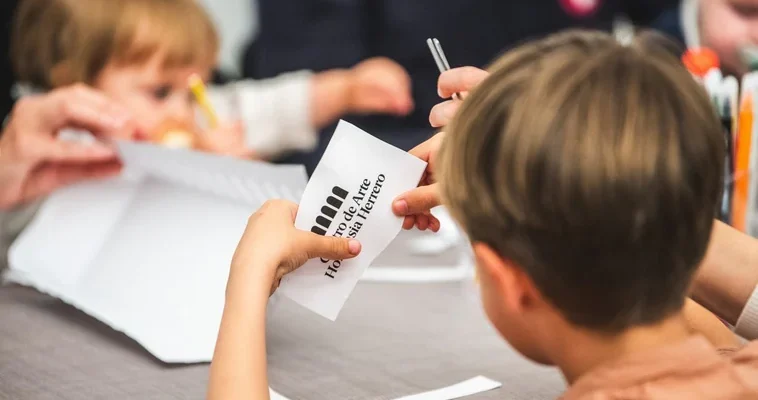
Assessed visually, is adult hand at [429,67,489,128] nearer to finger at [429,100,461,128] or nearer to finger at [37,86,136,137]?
finger at [429,100,461,128]

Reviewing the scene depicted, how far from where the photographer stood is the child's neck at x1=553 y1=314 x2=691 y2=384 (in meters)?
0.50

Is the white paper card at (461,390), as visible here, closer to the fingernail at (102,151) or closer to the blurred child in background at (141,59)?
the fingernail at (102,151)

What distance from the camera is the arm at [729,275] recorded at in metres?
0.64

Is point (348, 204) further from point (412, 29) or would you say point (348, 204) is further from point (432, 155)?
point (412, 29)

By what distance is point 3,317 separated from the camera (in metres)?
0.82

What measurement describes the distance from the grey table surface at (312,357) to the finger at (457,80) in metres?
0.22

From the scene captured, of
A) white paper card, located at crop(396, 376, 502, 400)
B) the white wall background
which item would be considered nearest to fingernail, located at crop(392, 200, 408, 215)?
white paper card, located at crop(396, 376, 502, 400)

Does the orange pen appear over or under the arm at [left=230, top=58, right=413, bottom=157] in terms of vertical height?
over

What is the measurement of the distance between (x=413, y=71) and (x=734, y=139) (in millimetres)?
1131

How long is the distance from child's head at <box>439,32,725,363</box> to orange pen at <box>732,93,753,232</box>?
0.41m

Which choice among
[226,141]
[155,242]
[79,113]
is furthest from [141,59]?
[155,242]

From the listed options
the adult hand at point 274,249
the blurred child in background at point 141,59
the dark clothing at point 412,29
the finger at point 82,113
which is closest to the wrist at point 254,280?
the adult hand at point 274,249

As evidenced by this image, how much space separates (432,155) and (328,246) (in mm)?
101

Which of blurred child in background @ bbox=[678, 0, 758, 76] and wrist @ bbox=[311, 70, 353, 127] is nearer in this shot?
blurred child in background @ bbox=[678, 0, 758, 76]
